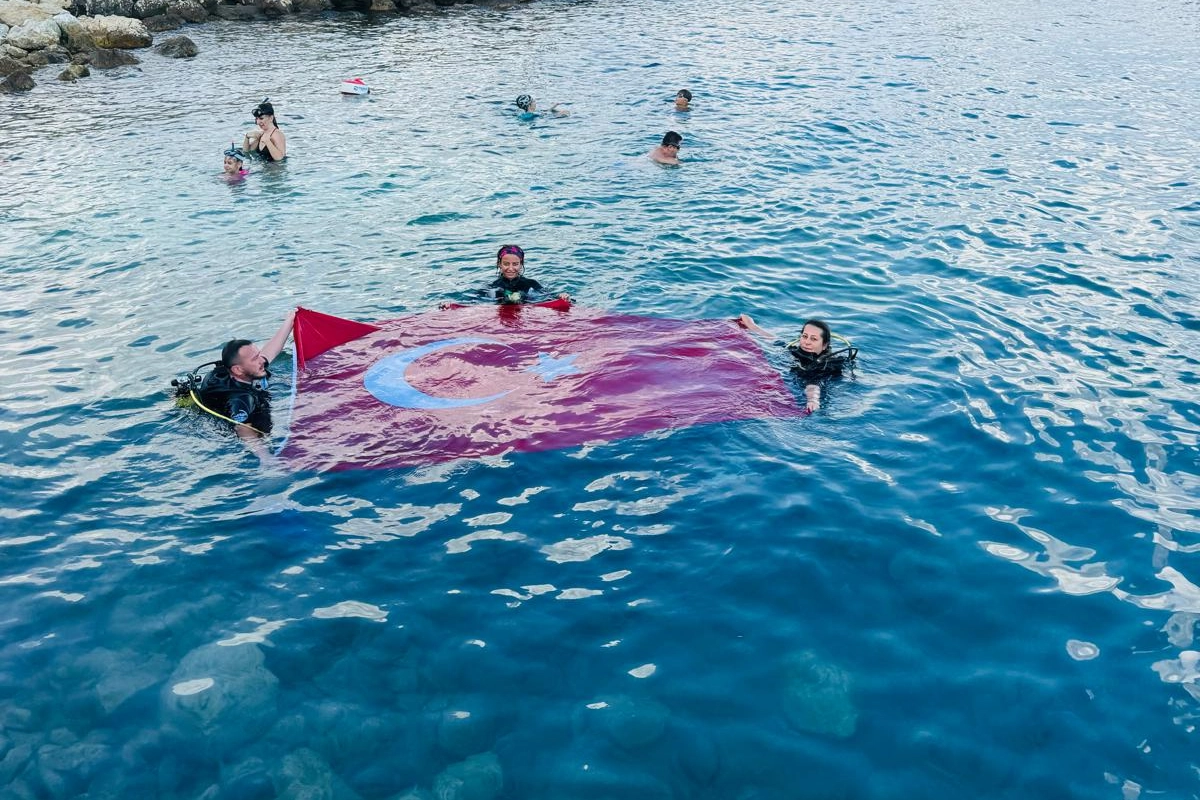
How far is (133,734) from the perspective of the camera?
222 inches

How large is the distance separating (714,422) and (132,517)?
217 inches

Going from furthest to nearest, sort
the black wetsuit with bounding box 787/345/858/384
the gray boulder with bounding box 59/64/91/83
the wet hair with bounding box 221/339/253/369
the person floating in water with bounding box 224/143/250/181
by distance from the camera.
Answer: the gray boulder with bounding box 59/64/91/83 → the person floating in water with bounding box 224/143/250/181 → the black wetsuit with bounding box 787/345/858/384 → the wet hair with bounding box 221/339/253/369

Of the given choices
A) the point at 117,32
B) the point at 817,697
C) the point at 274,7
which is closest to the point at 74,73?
the point at 117,32

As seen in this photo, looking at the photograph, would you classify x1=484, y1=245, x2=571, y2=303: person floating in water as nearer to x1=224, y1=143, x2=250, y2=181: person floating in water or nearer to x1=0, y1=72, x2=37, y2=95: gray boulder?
x1=224, y1=143, x2=250, y2=181: person floating in water

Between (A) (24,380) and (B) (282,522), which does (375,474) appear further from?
(A) (24,380)

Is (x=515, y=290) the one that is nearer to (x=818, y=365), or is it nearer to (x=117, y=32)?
(x=818, y=365)

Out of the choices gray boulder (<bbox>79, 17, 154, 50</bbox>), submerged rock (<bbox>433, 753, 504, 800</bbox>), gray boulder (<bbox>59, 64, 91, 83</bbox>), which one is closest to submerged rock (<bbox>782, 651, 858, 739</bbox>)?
submerged rock (<bbox>433, 753, 504, 800</bbox>)

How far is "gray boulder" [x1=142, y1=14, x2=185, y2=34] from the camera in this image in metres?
33.3

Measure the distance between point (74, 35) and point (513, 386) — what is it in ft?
95.3

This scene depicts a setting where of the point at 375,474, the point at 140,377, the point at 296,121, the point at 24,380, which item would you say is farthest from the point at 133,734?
the point at 296,121

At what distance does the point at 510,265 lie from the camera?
1154 cm

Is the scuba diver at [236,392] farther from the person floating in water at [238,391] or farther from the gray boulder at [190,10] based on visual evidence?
the gray boulder at [190,10]

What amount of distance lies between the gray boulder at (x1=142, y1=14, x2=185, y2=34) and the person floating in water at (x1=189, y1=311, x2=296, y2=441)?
30.7m

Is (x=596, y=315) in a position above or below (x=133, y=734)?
above
